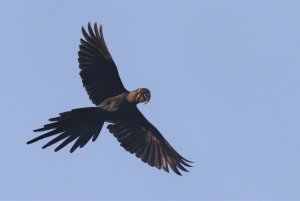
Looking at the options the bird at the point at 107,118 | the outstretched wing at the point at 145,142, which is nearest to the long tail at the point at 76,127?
the bird at the point at 107,118

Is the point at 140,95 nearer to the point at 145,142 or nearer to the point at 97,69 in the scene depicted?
the point at 97,69

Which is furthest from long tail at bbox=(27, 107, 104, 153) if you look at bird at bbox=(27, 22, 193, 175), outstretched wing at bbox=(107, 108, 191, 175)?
outstretched wing at bbox=(107, 108, 191, 175)

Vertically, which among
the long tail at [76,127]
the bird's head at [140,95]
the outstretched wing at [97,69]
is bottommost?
the long tail at [76,127]

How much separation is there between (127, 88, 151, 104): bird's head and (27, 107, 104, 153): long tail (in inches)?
29.4

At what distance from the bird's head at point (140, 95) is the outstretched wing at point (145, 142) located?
1028mm

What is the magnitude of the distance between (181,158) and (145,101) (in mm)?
2110

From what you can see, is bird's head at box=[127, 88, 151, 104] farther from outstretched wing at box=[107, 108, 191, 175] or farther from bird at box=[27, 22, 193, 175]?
outstretched wing at box=[107, 108, 191, 175]

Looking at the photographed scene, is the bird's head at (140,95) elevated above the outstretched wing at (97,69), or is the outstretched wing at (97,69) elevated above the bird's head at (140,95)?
the outstretched wing at (97,69)

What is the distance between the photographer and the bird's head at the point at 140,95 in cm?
1458

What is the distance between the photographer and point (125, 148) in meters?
15.9

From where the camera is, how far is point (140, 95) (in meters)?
14.6

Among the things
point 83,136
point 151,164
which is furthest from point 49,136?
point 151,164

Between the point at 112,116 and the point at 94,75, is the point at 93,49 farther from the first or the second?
the point at 112,116

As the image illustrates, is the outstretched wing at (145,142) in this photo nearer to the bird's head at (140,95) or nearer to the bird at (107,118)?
the bird at (107,118)
